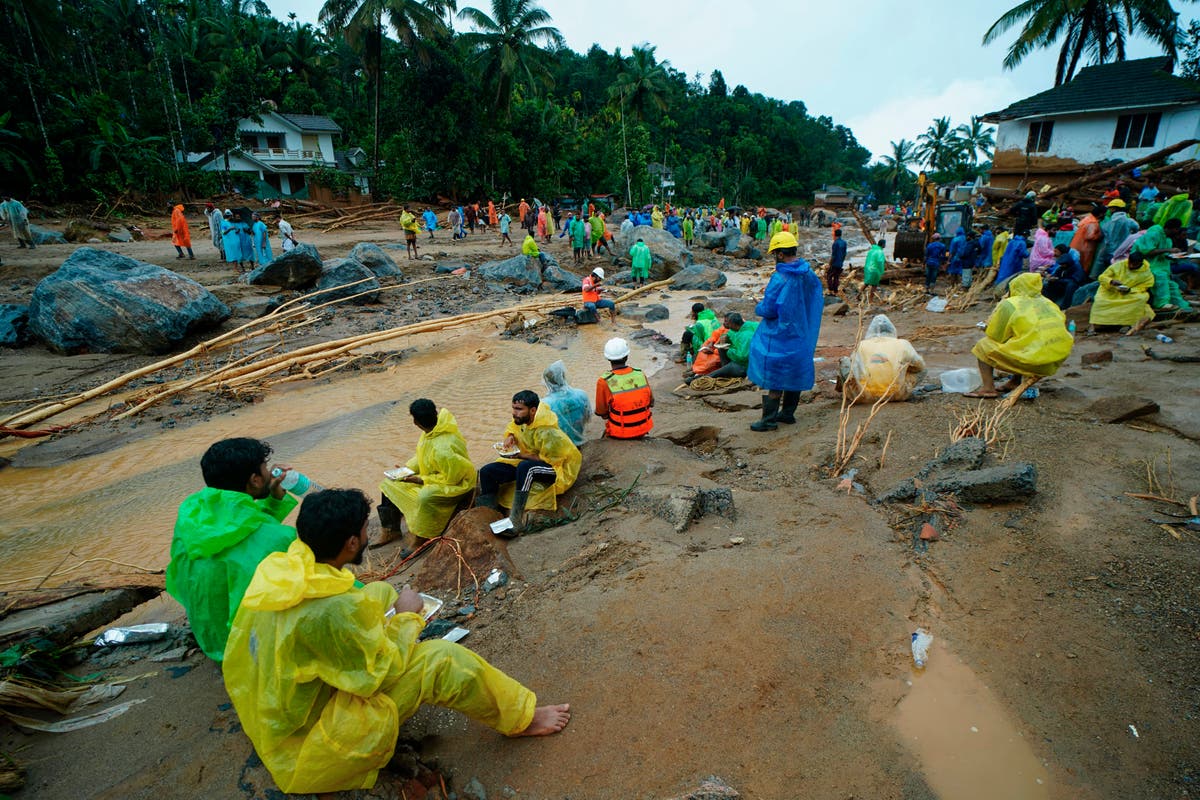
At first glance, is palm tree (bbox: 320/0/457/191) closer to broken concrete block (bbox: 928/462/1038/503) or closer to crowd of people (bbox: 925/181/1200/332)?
crowd of people (bbox: 925/181/1200/332)

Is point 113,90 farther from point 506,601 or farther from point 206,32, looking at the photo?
point 506,601

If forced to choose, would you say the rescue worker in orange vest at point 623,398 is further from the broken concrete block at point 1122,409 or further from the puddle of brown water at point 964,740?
the broken concrete block at point 1122,409

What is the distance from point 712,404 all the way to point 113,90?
35985 millimetres

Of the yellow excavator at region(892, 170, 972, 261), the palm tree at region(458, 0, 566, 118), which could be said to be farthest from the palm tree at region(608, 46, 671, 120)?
the yellow excavator at region(892, 170, 972, 261)

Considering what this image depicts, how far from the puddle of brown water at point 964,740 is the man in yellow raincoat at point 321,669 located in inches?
69.0

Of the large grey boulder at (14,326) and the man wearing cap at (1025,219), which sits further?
the man wearing cap at (1025,219)

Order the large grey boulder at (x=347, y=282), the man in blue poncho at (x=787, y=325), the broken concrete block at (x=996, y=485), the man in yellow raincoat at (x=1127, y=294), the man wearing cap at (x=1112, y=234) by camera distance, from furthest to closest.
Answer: the large grey boulder at (x=347, y=282)
the man wearing cap at (x=1112, y=234)
the man in yellow raincoat at (x=1127, y=294)
the man in blue poncho at (x=787, y=325)
the broken concrete block at (x=996, y=485)

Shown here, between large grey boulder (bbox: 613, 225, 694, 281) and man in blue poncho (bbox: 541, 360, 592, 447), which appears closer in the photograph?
man in blue poncho (bbox: 541, 360, 592, 447)

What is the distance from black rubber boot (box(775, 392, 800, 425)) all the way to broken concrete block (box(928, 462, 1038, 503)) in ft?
6.66

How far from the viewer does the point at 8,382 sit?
8789mm

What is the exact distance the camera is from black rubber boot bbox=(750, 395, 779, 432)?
5.62 m

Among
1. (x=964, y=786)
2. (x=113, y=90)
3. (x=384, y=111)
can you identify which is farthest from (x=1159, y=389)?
(x=113, y=90)

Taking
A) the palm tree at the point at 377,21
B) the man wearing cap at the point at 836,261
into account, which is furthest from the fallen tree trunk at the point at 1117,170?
the palm tree at the point at 377,21

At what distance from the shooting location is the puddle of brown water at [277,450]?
5.17 m
